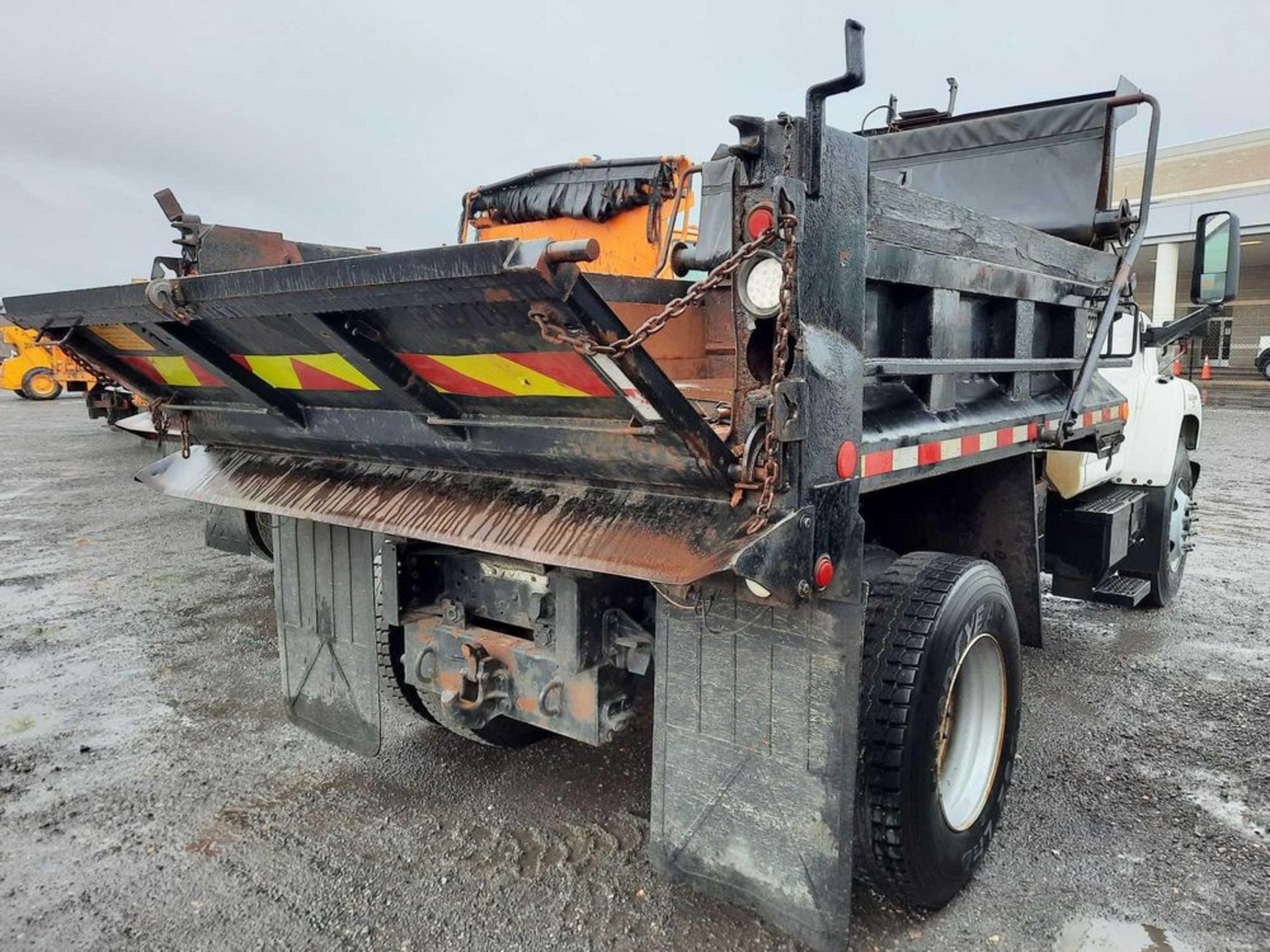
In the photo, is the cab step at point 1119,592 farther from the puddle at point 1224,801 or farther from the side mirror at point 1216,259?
the side mirror at point 1216,259

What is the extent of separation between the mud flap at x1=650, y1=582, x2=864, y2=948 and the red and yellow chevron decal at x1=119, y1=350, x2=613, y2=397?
64 centimetres

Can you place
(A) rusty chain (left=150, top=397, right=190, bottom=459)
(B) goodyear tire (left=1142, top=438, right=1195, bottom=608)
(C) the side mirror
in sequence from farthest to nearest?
(B) goodyear tire (left=1142, top=438, right=1195, bottom=608) → (C) the side mirror → (A) rusty chain (left=150, top=397, right=190, bottom=459)

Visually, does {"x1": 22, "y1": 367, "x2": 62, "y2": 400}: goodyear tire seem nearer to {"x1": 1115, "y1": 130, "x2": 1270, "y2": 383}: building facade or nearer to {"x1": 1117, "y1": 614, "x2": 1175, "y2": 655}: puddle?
{"x1": 1117, "y1": 614, "x2": 1175, "y2": 655}: puddle

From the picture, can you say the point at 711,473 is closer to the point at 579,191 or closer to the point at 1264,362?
the point at 579,191

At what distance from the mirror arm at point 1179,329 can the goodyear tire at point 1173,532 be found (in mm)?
773

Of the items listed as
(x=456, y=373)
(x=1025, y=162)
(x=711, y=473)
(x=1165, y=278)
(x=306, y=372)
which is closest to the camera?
(x=711, y=473)

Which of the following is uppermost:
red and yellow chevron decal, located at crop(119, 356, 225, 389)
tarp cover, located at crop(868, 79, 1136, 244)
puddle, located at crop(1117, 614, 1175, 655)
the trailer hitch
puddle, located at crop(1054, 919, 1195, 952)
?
tarp cover, located at crop(868, 79, 1136, 244)

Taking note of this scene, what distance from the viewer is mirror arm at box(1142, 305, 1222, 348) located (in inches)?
175

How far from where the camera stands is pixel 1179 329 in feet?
15.7

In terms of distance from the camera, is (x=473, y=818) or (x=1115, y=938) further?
(x=473, y=818)

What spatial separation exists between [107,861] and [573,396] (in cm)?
228

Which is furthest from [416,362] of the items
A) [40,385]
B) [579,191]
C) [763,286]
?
[40,385]

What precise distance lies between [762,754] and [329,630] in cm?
176

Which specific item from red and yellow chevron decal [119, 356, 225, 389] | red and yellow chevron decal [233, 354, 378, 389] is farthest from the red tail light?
red and yellow chevron decal [119, 356, 225, 389]
